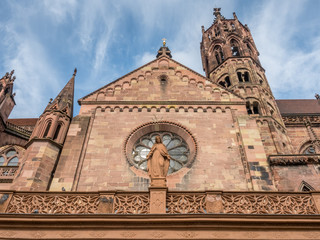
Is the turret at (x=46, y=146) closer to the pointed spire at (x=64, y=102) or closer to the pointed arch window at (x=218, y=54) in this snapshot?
the pointed spire at (x=64, y=102)

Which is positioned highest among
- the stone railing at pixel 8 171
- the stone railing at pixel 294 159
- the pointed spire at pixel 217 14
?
the pointed spire at pixel 217 14

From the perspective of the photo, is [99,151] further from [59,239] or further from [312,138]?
[312,138]

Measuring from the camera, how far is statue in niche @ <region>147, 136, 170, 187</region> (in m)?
8.84

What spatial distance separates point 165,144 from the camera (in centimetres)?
1361

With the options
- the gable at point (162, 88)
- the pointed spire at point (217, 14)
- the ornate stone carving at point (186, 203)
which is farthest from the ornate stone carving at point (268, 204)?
the pointed spire at point (217, 14)

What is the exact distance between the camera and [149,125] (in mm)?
13789

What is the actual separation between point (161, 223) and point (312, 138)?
581 inches

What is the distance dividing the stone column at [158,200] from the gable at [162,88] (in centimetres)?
732

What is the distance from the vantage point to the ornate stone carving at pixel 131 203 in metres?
8.21

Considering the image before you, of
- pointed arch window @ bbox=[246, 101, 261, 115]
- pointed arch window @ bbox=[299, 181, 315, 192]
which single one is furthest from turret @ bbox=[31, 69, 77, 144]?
pointed arch window @ bbox=[246, 101, 261, 115]

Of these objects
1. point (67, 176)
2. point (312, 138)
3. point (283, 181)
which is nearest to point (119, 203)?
point (67, 176)

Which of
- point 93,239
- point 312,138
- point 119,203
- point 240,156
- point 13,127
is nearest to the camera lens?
point 93,239

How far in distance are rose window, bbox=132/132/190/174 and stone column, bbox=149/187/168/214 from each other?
386cm

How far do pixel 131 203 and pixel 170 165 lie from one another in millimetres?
4482
